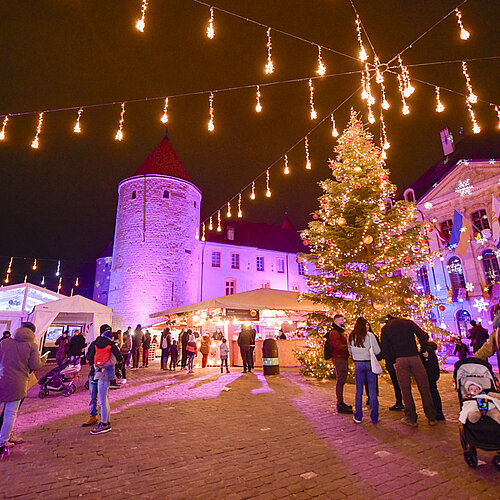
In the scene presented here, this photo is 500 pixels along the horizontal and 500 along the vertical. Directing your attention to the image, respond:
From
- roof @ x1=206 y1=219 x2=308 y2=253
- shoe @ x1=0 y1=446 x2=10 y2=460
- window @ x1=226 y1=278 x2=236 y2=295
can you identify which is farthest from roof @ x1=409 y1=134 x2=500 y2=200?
shoe @ x1=0 y1=446 x2=10 y2=460

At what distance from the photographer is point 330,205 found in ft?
35.7

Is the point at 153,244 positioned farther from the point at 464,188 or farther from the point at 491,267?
the point at 491,267

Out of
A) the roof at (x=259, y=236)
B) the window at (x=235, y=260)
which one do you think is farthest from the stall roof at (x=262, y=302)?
the roof at (x=259, y=236)

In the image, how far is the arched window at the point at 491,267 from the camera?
790 inches

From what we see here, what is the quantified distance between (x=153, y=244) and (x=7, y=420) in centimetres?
2085

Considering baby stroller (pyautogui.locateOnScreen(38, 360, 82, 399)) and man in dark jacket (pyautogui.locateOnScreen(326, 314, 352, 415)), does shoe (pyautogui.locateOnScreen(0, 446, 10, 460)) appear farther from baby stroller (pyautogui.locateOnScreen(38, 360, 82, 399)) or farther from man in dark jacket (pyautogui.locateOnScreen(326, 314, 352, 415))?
man in dark jacket (pyautogui.locateOnScreen(326, 314, 352, 415))

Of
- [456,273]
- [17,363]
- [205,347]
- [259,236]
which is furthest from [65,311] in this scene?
[456,273]

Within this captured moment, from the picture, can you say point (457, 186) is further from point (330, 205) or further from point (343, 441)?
point (343, 441)

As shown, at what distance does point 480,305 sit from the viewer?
66.7 ft

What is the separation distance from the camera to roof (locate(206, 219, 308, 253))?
103ft

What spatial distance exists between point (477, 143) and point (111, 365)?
97.2ft

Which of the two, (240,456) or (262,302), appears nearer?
(240,456)

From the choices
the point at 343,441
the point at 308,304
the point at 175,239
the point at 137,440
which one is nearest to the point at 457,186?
the point at 308,304

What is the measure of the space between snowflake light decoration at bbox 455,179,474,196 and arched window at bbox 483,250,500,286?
445 cm
